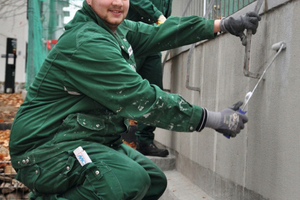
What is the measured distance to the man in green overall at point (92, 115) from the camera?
2164 millimetres

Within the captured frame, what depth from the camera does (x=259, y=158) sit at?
2.55 meters

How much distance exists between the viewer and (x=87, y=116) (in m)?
2.40

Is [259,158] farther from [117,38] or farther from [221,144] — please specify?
[117,38]

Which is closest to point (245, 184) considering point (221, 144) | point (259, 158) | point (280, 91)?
point (259, 158)

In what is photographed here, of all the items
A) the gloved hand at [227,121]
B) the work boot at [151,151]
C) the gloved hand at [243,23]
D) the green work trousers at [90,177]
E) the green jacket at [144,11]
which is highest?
the green jacket at [144,11]

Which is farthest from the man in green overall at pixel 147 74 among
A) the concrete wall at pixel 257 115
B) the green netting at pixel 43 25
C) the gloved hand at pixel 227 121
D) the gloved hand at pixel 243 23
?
the green netting at pixel 43 25

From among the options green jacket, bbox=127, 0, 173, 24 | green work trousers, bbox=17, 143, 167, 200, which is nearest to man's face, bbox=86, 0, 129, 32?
green work trousers, bbox=17, 143, 167, 200

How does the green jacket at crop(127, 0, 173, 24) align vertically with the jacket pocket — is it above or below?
above

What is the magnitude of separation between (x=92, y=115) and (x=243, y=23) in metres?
1.11

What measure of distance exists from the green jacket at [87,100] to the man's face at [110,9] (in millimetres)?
41

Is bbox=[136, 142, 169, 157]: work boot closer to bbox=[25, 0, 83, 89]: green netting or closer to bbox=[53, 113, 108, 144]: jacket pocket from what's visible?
bbox=[53, 113, 108, 144]: jacket pocket

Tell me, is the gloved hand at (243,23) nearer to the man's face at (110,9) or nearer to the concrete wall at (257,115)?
the concrete wall at (257,115)

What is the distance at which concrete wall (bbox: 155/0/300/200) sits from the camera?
86.8 inches

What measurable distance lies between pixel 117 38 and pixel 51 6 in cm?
574
